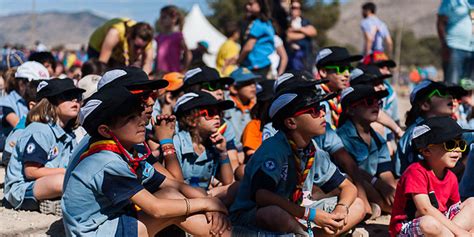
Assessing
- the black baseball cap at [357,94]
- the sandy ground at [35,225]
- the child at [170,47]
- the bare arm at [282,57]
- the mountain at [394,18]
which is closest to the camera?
the sandy ground at [35,225]

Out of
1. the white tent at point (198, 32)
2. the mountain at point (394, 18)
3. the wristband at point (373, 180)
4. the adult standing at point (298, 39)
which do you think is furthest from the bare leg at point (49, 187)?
the mountain at point (394, 18)

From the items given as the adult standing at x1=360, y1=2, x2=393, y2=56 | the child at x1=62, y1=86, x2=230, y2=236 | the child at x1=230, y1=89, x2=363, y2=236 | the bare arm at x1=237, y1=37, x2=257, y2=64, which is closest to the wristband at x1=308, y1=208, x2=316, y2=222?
the child at x1=230, y1=89, x2=363, y2=236

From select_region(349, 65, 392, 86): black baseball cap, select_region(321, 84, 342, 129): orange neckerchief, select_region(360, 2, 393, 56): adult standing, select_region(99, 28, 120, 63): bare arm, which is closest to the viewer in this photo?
select_region(321, 84, 342, 129): orange neckerchief

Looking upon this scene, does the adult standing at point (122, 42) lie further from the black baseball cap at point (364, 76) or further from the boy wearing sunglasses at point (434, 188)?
the boy wearing sunglasses at point (434, 188)

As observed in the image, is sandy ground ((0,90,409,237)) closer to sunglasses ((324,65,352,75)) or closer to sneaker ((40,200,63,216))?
sneaker ((40,200,63,216))

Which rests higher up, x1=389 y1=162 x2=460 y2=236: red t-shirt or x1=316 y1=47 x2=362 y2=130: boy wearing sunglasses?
x1=316 y1=47 x2=362 y2=130: boy wearing sunglasses

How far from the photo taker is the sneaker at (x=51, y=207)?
505 centimetres

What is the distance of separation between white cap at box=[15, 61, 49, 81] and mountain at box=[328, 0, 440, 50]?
82.8 metres

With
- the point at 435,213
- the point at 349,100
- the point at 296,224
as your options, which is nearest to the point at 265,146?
the point at 296,224

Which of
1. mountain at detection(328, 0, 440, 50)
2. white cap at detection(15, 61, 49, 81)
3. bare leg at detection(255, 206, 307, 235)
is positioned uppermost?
white cap at detection(15, 61, 49, 81)

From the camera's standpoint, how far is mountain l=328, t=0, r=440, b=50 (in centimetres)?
9512

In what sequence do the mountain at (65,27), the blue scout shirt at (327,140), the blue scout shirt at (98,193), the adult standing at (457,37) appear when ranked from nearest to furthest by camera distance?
the blue scout shirt at (98,193)
the blue scout shirt at (327,140)
the adult standing at (457,37)
the mountain at (65,27)

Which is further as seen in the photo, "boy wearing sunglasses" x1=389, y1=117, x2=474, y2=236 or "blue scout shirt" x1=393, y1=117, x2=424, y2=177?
"blue scout shirt" x1=393, y1=117, x2=424, y2=177

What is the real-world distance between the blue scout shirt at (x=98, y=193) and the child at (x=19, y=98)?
3134 millimetres
